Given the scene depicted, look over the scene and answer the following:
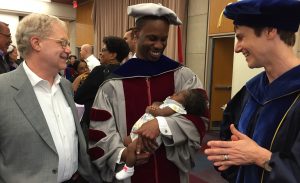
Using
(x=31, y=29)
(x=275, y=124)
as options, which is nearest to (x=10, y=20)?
(x=31, y=29)

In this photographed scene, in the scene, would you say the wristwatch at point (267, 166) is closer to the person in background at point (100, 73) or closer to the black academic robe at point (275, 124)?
the black academic robe at point (275, 124)

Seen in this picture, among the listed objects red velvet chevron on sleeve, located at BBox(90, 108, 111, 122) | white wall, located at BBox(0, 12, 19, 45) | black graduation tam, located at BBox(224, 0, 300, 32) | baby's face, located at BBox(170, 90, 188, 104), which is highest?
white wall, located at BBox(0, 12, 19, 45)

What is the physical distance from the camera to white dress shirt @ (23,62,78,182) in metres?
1.64

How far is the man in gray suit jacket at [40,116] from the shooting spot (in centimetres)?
147

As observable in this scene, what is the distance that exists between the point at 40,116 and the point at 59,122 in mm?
148

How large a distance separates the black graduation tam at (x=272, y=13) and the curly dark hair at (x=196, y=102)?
1.86 feet

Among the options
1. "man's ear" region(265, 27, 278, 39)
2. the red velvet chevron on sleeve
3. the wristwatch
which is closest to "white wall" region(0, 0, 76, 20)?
the red velvet chevron on sleeve

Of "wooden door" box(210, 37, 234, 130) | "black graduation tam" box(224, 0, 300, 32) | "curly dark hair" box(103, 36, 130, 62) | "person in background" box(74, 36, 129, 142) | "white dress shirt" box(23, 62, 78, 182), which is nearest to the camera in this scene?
"black graduation tam" box(224, 0, 300, 32)

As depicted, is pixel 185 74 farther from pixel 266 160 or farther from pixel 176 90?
pixel 266 160

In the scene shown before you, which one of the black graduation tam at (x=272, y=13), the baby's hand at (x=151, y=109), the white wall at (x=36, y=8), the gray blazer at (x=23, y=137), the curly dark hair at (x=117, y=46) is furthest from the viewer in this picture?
the white wall at (x=36, y=8)

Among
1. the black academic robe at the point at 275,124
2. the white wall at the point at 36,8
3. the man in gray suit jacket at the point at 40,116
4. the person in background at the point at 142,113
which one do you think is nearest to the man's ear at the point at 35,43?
the man in gray suit jacket at the point at 40,116

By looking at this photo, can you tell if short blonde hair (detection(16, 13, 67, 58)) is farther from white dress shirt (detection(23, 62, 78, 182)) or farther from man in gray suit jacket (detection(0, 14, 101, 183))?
white dress shirt (detection(23, 62, 78, 182))

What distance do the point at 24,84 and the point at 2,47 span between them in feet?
9.08

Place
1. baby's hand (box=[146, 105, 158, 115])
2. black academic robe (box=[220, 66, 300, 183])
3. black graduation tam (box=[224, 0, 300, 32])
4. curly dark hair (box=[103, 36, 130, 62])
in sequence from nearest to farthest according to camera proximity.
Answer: black academic robe (box=[220, 66, 300, 183]) < black graduation tam (box=[224, 0, 300, 32]) < baby's hand (box=[146, 105, 158, 115]) < curly dark hair (box=[103, 36, 130, 62])
